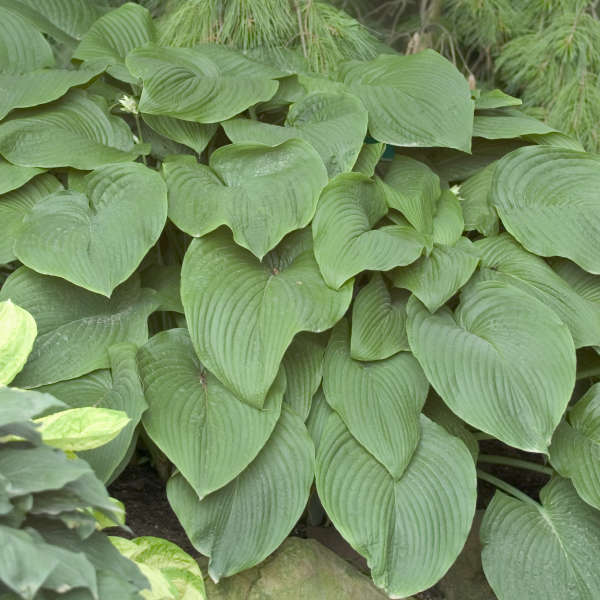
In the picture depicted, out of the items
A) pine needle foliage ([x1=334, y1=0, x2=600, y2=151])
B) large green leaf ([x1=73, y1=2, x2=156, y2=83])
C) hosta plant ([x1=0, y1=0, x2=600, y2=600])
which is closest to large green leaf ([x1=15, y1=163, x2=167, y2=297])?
hosta plant ([x1=0, y1=0, x2=600, y2=600])

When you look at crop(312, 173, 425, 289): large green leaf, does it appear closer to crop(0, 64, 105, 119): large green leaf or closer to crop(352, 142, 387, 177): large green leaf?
crop(352, 142, 387, 177): large green leaf

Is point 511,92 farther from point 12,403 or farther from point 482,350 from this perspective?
point 12,403

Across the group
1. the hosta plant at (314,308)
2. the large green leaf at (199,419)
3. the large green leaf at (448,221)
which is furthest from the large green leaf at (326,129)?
the large green leaf at (199,419)

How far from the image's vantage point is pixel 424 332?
1890 mm

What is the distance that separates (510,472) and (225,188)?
4.22ft

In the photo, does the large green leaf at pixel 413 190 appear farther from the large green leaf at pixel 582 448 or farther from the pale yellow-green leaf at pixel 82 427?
the pale yellow-green leaf at pixel 82 427

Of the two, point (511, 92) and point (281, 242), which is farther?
point (511, 92)

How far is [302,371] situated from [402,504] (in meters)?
0.37

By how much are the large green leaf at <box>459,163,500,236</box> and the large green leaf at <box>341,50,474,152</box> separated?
196 millimetres

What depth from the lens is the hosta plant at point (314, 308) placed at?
1.76 meters

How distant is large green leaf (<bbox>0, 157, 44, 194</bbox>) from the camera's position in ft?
6.81

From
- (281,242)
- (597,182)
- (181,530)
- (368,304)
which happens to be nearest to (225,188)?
(281,242)

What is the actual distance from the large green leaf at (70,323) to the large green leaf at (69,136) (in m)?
0.32

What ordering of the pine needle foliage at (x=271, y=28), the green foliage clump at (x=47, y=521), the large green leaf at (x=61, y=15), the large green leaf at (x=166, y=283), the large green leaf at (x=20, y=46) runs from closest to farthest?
the green foliage clump at (x=47, y=521) → the large green leaf at (x=166, y=283) → the large green leaf at (x=20, y=46) → the pine needle foliage at (x=271, y=28) → the large green leaf at (x=61, y=15)
